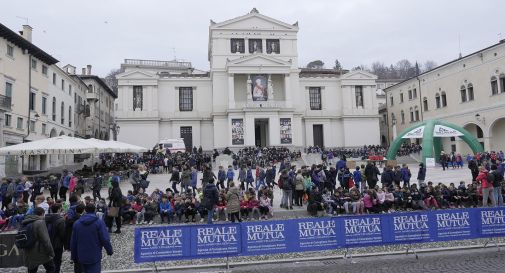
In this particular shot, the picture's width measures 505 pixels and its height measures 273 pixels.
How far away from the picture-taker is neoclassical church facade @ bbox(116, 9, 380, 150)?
46.0 m

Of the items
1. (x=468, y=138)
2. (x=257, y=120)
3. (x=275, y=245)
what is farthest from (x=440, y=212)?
(x=257, y=120)

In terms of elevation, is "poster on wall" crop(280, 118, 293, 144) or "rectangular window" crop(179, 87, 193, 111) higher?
"rectangular window" crop(179, 87, 193, 111)

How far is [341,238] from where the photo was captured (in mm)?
9352

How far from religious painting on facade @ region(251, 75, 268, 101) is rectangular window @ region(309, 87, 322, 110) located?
26.3 feet

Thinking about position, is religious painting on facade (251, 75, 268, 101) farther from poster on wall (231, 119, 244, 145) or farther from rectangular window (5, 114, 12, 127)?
rectangular window (5, 114, 12, 127)

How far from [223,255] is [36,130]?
31.8 m

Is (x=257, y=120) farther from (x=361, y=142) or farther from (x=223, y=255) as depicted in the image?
(x=223, y=255)

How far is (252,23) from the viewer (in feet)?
163

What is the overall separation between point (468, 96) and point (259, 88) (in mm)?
23051

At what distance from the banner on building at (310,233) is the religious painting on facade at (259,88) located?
122ft

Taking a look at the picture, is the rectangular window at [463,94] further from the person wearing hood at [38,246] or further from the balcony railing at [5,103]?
the person wearing hood at [38,246]

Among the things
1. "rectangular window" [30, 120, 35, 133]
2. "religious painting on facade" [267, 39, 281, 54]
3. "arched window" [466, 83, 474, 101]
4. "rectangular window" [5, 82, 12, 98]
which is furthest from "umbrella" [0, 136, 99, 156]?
"arched window" [466, 83, 474, 101]

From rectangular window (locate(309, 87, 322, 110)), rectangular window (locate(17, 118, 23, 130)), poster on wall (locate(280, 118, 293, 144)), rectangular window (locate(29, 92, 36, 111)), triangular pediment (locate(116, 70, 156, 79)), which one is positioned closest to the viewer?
rectangular window (locate(17, 118, 23, 130))

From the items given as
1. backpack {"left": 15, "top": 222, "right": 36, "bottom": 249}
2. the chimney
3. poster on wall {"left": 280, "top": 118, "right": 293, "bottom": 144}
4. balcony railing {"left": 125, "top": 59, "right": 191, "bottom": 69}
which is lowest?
backpack {"left": 15, "top": 222, "right": 36, "bottom": 249}
